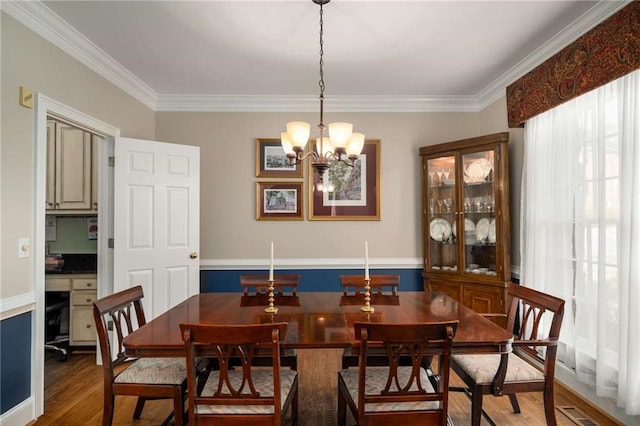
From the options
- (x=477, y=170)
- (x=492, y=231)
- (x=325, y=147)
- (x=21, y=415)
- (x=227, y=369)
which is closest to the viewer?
(x=227, y=369)

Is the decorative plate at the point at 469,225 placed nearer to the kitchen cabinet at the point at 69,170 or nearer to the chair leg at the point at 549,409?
the chair leg at the point at 549,409

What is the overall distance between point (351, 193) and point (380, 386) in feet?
7.88

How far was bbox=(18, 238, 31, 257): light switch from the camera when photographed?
226 cm

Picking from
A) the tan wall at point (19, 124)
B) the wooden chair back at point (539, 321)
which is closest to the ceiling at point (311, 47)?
the tan wall at point (19, 124)

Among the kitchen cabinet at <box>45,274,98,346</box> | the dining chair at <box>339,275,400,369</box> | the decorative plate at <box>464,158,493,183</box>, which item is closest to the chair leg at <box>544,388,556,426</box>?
the dining chair at <box>339,275,400,369</box>

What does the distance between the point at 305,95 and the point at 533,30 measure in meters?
2.11

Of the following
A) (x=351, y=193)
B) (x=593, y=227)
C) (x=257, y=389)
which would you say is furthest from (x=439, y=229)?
(x=257, y=389)

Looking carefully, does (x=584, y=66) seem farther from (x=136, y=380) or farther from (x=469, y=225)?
(x=136, y=380)

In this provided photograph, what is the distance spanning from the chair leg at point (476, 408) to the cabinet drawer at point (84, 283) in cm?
335

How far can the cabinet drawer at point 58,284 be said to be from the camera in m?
3.45

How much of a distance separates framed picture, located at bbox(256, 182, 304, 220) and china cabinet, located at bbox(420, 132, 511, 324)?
1353 mm

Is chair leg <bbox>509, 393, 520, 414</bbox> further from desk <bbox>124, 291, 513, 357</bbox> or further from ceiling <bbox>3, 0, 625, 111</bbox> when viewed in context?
ceiling <bbox>3, 0, 625, 111</bbox>

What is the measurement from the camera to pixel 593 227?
2391mm

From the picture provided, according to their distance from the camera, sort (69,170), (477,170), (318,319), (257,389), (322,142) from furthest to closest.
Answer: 1. (69,170)
2. (477,170)
3. (322,142)
4. (318,319)
5. (257,389)
